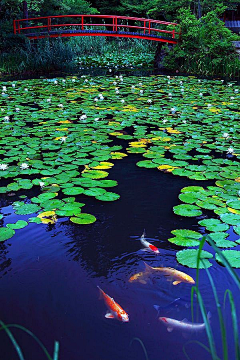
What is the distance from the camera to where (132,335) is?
1.72 metres

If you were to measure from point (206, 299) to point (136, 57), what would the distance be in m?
12.5

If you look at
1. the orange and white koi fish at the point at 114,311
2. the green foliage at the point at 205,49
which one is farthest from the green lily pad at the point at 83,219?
the green foliage at the point at 205,49

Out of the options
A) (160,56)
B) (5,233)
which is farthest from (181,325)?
(160,56)

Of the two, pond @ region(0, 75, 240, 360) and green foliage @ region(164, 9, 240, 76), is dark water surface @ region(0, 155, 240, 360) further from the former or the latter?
green foliage @ region(164, 9, 240, 76)

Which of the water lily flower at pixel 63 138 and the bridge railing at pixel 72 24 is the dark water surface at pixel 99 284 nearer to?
the water lily flower at pixel 63 138

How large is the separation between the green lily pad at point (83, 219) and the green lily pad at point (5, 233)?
0.41 m

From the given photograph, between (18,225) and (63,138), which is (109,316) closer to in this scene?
(18,225)

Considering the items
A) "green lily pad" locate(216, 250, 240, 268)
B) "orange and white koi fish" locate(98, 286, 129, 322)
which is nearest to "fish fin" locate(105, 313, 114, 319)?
"orange and white koi fish" locate(98, 286, 129, 322)

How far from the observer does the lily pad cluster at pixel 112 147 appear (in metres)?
2.78

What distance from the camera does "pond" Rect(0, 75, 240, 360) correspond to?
1.76 meters

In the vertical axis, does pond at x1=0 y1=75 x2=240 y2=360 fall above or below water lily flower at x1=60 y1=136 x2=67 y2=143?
below

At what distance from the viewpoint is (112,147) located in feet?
13.5

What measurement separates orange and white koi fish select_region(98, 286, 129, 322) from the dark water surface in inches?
1.1

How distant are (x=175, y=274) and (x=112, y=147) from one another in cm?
221
